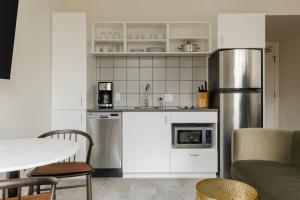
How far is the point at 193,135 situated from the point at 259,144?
101cm

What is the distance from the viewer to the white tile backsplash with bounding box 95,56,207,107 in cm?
383

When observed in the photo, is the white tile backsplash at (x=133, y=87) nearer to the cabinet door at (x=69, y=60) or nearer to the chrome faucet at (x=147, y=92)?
the chrome faucet at (x=147, y=92)

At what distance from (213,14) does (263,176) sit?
2690 mm

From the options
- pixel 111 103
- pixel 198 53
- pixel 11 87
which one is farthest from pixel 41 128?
pixel 198 53

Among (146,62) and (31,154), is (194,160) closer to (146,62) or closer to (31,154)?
(146,62)

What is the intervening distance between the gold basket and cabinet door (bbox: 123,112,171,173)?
5.37 feet

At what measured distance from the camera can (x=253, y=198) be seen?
1325mm

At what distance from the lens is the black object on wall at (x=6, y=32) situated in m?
1.84

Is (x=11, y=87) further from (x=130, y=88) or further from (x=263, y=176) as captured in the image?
(x=263, y=176)

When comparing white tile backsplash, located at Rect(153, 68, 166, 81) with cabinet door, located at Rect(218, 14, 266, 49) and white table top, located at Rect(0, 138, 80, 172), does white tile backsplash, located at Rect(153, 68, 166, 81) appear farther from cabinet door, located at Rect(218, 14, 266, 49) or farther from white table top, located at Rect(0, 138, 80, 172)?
white table top, located at Rect(0, 138, 80, 172)

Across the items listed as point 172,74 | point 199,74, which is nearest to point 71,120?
point 172,74

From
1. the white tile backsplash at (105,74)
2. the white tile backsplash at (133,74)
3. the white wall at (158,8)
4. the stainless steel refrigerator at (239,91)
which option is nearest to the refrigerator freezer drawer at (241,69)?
the stainless steel refrigerator at (239,91)

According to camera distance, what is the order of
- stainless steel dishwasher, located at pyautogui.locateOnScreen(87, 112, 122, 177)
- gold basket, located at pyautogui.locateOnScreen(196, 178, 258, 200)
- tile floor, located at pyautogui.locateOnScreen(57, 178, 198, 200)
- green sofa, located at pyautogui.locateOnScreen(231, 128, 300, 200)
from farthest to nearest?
stainless steel dishwasher, located at pyautogui.locateOnScreen(87, 112, 122, 177) < tile floor, located at pyautogui.locateOnScreen(57, 178, 198, 200) < green sofa, located at pyautogui.locateOnScreen(231, 128, 300, 200) < gold basket, located at pyautogui.locateOnScreen(196, 178, 258, 200)

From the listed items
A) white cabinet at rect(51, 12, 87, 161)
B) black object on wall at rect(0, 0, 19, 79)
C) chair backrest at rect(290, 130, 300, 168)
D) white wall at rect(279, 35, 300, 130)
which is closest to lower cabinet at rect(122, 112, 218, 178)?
white cabinet at rect(51, 12, 87, 161)
